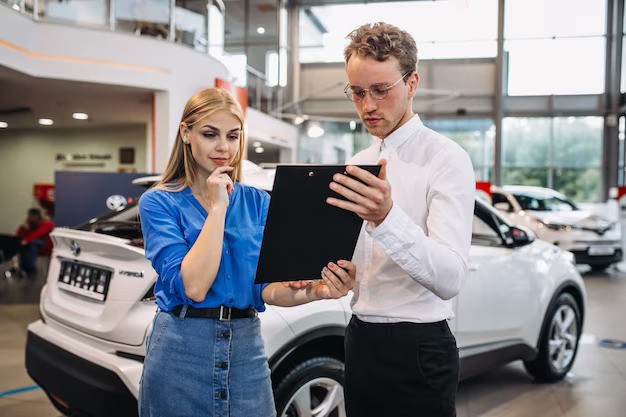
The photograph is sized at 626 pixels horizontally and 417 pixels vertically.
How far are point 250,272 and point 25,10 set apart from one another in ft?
26.6

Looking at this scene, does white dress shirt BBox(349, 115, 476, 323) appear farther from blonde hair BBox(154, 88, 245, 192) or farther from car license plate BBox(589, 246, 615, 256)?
car license plate BBox(589, 246, 615, 256)

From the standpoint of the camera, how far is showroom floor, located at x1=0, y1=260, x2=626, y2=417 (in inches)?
160

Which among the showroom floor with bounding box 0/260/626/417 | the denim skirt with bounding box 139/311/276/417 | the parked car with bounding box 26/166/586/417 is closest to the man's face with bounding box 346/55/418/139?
the denim skirt with bounding box 139/311/276/417

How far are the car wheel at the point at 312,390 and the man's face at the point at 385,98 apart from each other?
1.37 meters

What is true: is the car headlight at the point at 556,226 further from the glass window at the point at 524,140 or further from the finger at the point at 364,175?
the finger at the point at 364,175

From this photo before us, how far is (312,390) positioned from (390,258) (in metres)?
1.40

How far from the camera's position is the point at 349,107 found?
771 inches

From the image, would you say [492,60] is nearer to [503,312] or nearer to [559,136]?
[559,136]

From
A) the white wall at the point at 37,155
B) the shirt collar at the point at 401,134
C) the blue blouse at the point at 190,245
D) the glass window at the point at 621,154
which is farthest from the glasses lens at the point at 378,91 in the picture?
the glass window at the point at 621,154

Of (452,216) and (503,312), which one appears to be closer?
(452,216)

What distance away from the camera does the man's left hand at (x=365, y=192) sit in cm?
135

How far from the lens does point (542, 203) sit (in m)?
12.3

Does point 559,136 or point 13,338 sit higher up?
point 559,136

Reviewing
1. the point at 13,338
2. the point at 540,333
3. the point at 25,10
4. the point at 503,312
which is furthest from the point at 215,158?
the point at 25,10
